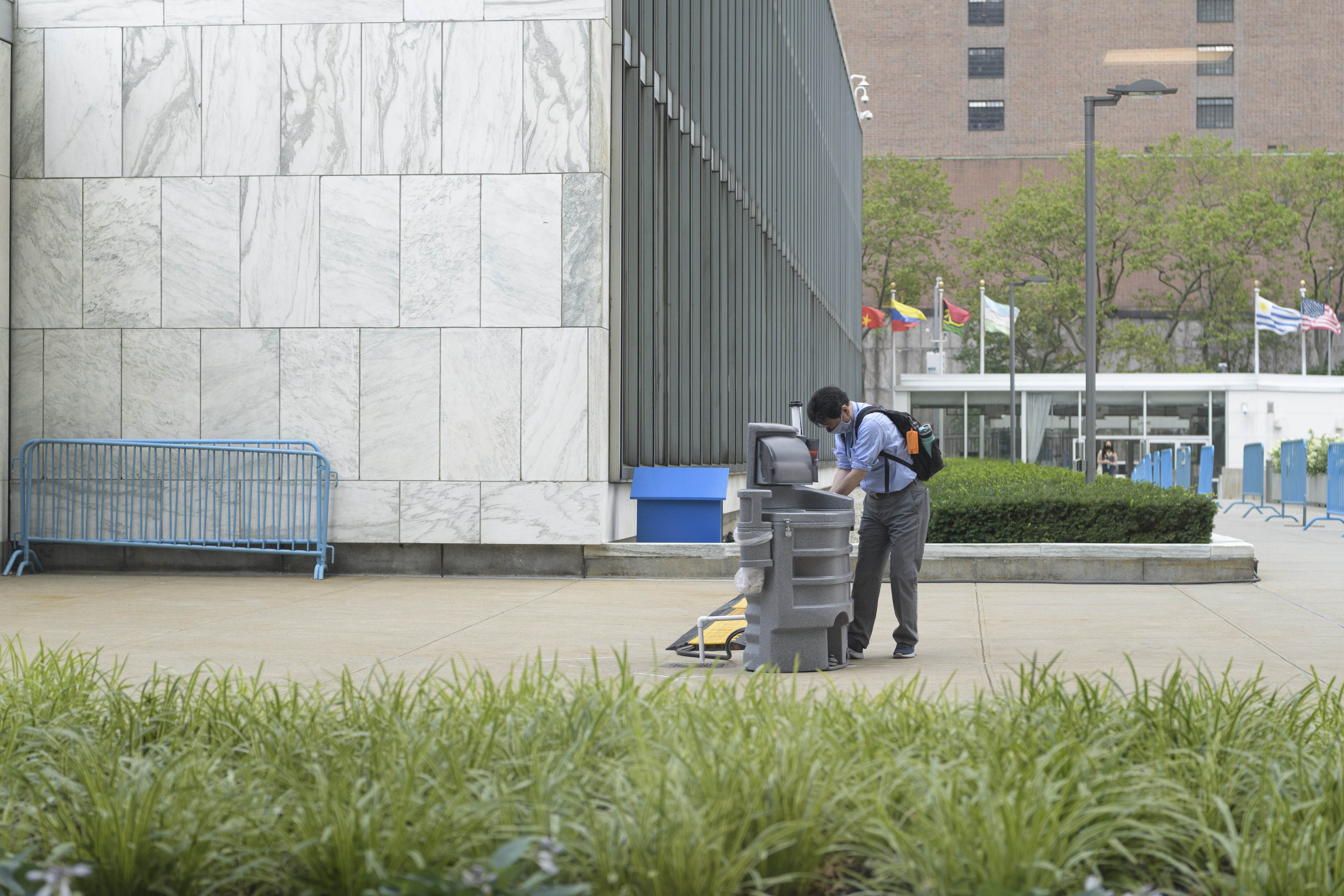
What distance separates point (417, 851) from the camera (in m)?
3.56

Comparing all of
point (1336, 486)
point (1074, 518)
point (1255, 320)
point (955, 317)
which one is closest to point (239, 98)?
point (1074, 518)

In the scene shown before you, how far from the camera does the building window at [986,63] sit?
78.0 m

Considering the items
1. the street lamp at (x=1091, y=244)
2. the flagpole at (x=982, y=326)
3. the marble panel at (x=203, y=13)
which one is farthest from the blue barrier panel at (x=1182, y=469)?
the marble panel at (x=203, y=13)

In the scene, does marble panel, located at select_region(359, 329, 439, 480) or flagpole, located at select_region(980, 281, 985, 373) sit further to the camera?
flagpole, located at select_region(980, 281, 985, 373)

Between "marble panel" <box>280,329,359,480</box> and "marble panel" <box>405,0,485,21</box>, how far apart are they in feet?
10.9

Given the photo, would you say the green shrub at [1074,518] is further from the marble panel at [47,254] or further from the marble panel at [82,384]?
the marble panel at [47,254]

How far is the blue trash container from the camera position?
1559cm

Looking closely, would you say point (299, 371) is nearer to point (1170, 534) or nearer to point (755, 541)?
point (755, 541)

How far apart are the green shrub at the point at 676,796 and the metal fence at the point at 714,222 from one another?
34.6 feet

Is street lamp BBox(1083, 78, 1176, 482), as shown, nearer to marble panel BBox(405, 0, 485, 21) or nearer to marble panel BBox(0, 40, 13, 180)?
marble panel BBox(405, 0, 485, 21)

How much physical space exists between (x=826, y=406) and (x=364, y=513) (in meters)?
7.43

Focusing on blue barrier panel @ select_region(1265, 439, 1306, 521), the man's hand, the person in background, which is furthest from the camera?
the person in background

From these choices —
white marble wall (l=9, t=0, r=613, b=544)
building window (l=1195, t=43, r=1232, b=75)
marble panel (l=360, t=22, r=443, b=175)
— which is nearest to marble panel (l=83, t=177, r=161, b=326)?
white marble wall (l=9, t=0, r=613, b=544)

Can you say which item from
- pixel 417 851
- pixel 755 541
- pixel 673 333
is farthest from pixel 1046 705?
pixel 673 333
